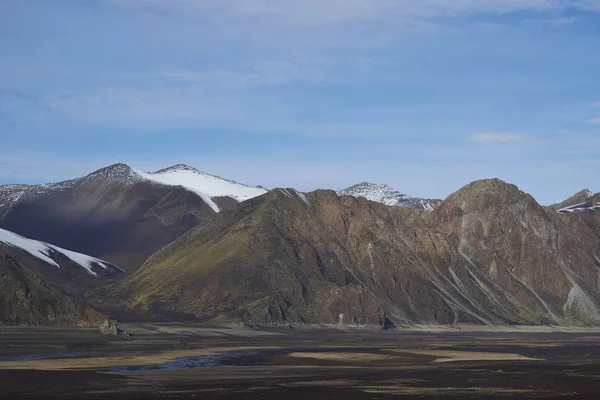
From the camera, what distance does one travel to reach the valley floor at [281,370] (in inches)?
3108

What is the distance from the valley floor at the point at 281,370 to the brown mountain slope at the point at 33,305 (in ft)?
74.8

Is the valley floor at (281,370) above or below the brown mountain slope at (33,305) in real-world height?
below

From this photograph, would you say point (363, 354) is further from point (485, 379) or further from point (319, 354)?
point (485, 379)

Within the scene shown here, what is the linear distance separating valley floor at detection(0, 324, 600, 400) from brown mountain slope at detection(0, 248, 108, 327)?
74.8 ft

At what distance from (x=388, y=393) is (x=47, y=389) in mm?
29344

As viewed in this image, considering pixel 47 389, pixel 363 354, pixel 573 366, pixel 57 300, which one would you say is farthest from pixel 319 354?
pixel 57 300

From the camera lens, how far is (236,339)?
174 metres

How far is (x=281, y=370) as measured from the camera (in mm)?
100562

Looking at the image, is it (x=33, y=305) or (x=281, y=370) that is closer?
(x=281, y=370)

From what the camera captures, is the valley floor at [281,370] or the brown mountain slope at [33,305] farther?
the brown mountain slope at [33,305]

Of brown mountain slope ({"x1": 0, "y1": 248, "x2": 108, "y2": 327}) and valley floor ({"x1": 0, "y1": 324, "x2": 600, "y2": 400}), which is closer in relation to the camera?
valley floor ({"x1": 0, "y1": 324, "x2": 600, "y2": 400})

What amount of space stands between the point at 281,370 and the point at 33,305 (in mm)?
97442

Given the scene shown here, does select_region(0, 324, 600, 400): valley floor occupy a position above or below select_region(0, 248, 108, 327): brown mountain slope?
below

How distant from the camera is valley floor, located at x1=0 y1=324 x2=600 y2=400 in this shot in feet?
259
